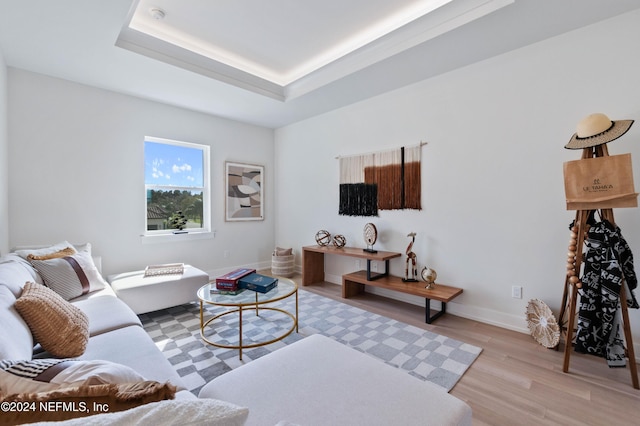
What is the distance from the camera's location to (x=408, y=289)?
298 cm

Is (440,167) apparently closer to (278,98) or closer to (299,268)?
(278,98)

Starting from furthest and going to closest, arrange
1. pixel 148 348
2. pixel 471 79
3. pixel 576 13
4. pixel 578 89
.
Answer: pixel 471 79 < pixel 578 89 < pixel 576 13 < pixel 148 348

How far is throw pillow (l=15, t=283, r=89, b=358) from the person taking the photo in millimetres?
1372

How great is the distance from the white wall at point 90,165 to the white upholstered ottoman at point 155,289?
777 millimetres

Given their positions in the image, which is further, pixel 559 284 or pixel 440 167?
pixel 440 167

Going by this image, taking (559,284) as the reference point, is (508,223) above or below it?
above

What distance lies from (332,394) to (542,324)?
86.3 inches

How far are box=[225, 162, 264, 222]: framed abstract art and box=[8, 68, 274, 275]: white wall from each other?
23 centimetres

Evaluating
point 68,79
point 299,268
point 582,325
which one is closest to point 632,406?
point 582,325

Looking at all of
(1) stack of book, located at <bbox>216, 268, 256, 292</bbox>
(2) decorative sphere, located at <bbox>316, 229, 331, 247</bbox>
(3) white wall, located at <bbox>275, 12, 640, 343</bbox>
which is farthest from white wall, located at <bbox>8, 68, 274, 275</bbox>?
(3) white wall, located at <bbox>275, 12, 640, 343</bbox>

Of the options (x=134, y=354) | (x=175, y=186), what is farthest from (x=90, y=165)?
(x=134, y=354)

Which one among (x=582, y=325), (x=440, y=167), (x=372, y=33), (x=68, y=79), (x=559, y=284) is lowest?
(x=582, y=325)

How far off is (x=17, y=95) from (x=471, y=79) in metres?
4.73

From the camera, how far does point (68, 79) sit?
3240 millimetres
